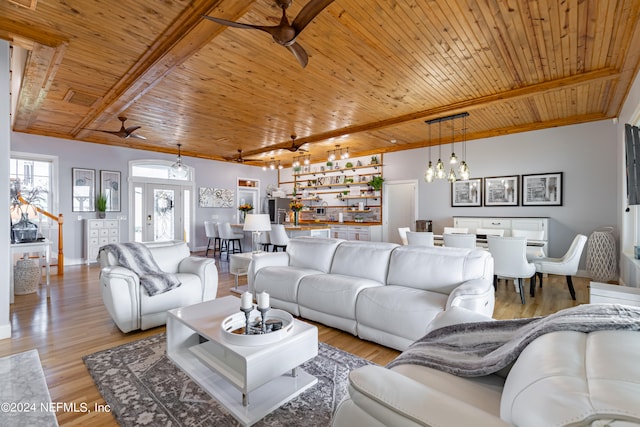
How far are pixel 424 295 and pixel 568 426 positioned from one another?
2.00 metres

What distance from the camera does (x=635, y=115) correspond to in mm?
3400

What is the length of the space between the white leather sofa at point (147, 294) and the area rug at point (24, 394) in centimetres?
64

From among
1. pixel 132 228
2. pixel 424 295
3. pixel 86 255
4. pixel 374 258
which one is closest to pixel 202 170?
pixel 132 228

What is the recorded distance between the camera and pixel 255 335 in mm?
1815

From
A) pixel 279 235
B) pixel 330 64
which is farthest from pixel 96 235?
pixel 330 64

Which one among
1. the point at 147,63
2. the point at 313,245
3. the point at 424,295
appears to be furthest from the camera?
the point at 313,245

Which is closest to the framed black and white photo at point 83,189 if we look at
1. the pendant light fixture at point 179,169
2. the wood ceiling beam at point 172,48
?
the pendant light fixture at point 179,169

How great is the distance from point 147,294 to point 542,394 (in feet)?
10.3

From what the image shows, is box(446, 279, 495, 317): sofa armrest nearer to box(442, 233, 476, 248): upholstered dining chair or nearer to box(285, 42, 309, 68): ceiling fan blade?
box(442, 233, 476, 248): upholstered dining chair

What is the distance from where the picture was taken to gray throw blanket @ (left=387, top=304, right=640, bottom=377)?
901 millimetres

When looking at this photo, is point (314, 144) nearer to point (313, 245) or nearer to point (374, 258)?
point (313, 245)

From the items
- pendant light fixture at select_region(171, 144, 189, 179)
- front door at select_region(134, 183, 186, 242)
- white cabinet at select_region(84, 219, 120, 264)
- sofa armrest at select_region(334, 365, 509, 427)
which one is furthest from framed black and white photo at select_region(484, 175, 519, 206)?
white cabinet at select_region(84, 219, 120, 264)

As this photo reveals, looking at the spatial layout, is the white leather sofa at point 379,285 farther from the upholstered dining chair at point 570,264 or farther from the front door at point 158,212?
the front door at point 158,212

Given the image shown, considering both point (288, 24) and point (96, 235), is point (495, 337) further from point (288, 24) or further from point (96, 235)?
point (96, 235)
